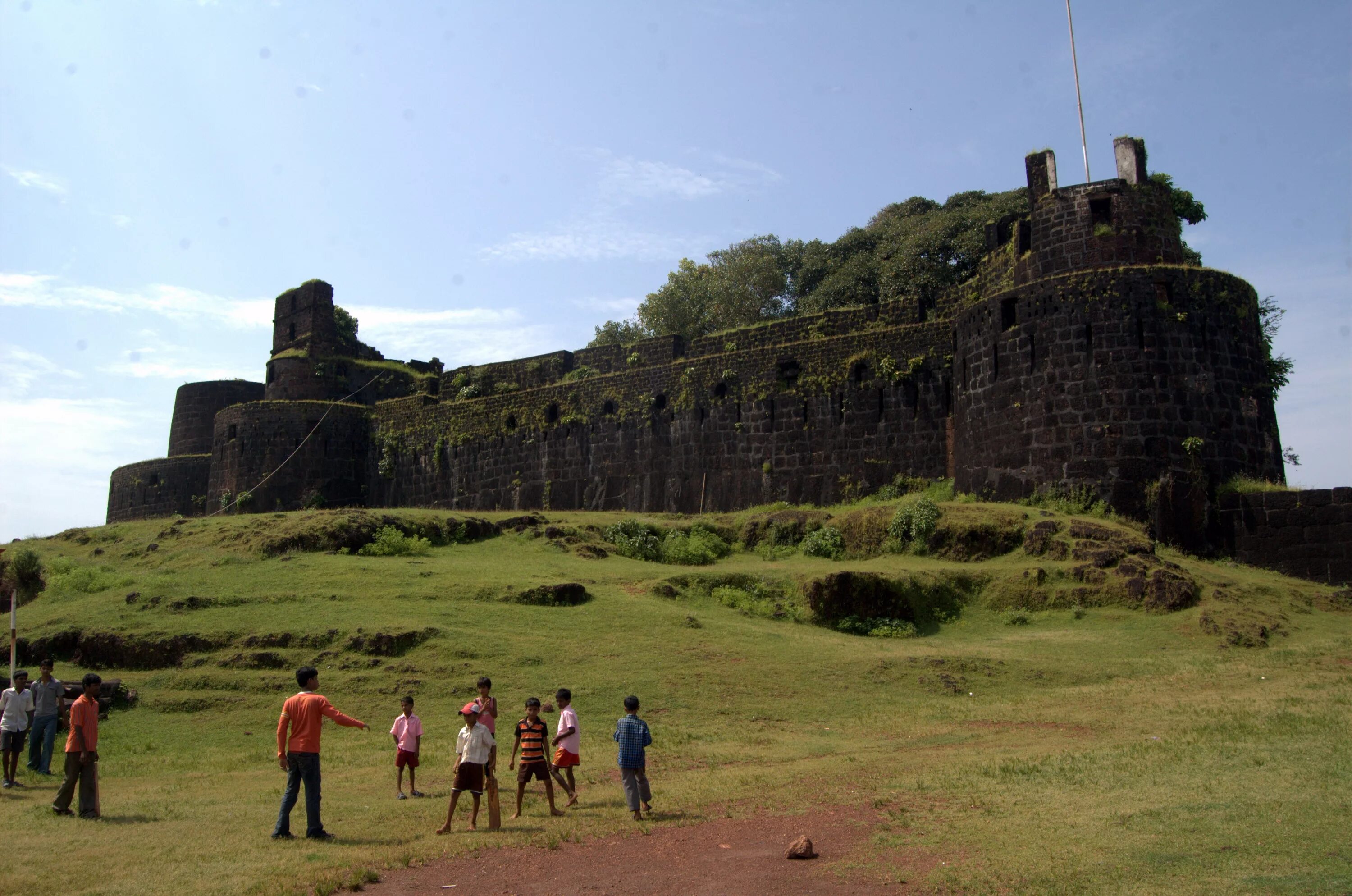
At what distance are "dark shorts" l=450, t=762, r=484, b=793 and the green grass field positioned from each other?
48cm

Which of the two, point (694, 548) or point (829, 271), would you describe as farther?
point (829, 271)

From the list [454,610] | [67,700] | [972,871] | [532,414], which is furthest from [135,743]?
[532,414]

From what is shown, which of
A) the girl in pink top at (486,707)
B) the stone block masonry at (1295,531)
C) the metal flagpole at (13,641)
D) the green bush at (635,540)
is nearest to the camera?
the girl in pink top at (486,707)

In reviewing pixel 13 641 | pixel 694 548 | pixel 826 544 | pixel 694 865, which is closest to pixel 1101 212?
pixel 826 544

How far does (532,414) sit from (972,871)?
30.0 m

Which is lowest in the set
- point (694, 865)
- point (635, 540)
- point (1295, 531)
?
point (694, 865)

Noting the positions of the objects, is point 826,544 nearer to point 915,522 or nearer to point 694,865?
point 915,522

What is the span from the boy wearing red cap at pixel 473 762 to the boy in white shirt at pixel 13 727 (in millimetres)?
5850

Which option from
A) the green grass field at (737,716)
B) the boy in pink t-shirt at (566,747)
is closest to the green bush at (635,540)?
the green grass field at (737,716)

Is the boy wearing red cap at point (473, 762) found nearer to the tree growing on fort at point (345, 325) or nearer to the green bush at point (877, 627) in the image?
the green bush at point (877, 627)

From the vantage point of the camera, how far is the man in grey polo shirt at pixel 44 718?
44.1 feet

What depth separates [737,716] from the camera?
50.5ft

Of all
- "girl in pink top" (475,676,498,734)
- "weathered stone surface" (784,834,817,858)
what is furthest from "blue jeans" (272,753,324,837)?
"weathered stone surface" (784,834,817,858)

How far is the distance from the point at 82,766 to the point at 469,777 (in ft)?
12.8
